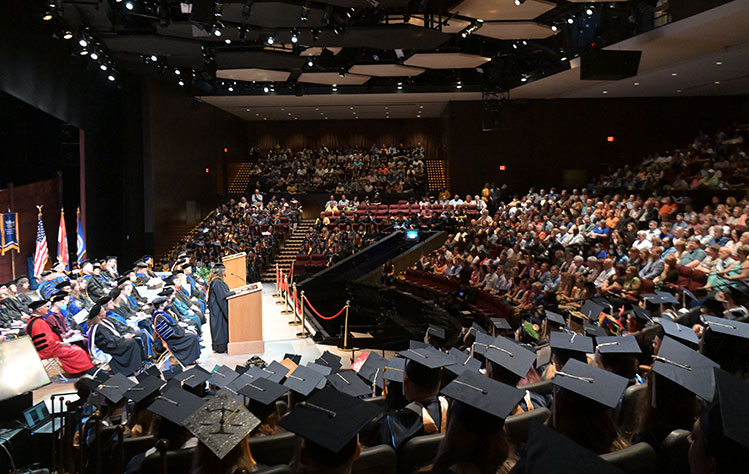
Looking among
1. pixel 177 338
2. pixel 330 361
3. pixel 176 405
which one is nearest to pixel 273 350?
pixel 177 338

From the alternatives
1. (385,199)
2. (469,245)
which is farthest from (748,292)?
(385,199)

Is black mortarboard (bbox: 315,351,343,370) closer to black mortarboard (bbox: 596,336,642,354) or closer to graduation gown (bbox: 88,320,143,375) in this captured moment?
black mortarboard (bbox: 596,336,642,354)

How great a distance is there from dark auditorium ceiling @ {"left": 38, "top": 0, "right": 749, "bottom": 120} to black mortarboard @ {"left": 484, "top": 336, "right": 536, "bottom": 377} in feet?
27.0

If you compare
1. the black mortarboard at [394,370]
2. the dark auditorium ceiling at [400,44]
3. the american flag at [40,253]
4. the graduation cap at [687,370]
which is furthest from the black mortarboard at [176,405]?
the american flag at [40,253]

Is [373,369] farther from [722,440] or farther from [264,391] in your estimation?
[722,440]

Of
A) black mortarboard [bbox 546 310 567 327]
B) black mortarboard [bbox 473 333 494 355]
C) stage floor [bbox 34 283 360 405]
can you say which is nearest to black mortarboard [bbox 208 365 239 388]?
black mortarboard [bbox 473 333 494 355]

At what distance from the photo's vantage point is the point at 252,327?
10.5m

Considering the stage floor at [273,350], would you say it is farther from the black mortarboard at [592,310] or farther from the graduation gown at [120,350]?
the black mortarboard at [592,310]

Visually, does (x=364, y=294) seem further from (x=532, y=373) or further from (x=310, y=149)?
(x=310, y=149)

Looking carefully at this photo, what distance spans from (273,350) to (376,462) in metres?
8.17

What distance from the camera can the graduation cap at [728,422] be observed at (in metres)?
1.87

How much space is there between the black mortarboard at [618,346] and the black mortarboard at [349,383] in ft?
5.93

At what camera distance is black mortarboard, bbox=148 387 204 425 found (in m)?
3.39

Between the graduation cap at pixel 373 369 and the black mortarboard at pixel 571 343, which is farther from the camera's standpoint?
the graduation cap at pixel 373 369
